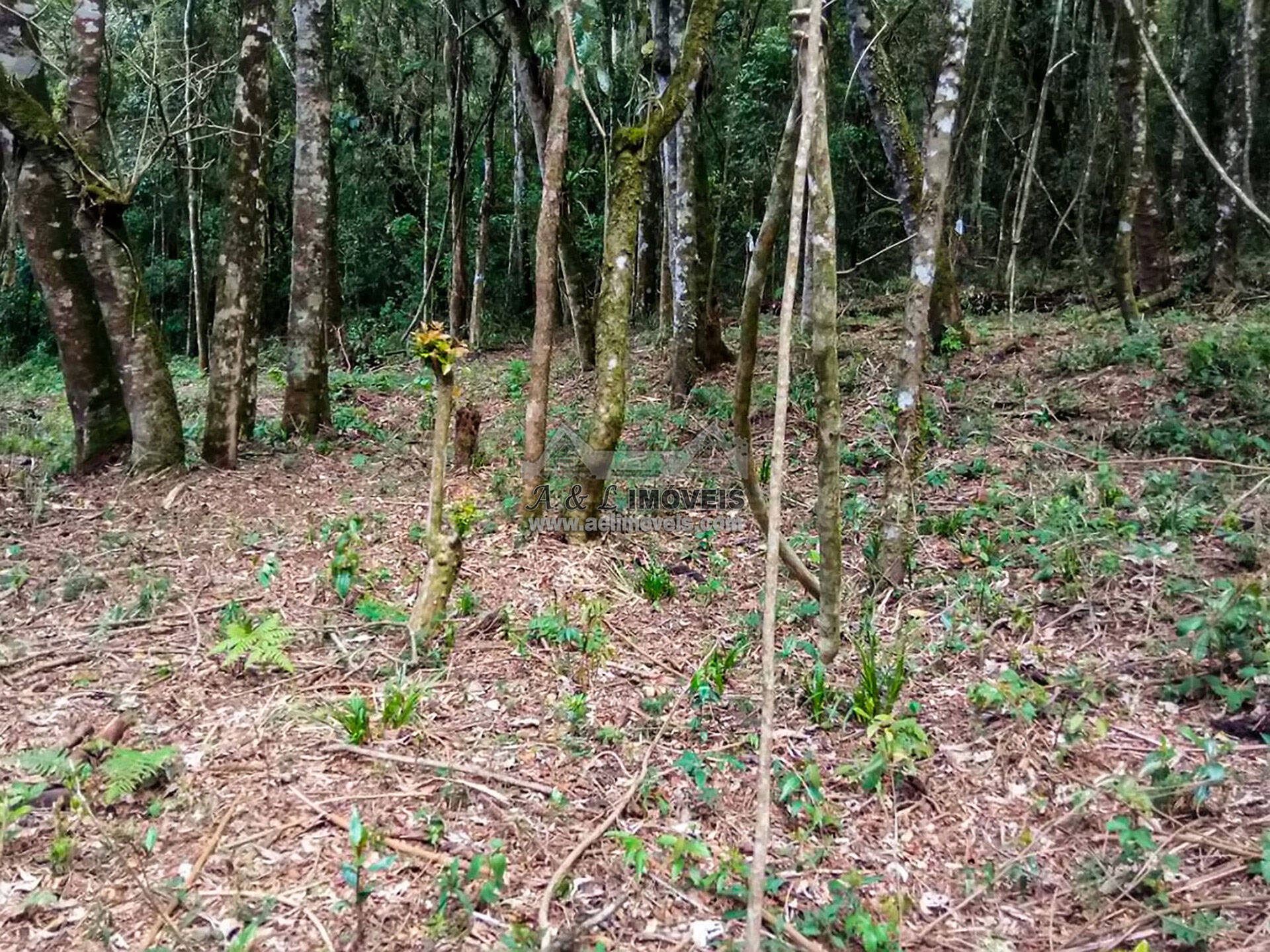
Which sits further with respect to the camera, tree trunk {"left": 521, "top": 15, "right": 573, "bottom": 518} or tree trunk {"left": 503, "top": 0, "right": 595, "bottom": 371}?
tree trunk {"left": 503, "top": 0, "right": 595, "bottom": 371}

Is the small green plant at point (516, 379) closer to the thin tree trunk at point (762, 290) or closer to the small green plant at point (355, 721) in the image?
the thin tree trunk at point (762, 290)

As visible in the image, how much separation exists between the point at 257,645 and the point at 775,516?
9.95 ft

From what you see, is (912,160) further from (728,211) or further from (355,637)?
(728,211)

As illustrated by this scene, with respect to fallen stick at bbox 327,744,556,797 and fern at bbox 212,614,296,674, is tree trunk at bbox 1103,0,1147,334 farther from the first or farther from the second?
fern at bbox 212,614,296,674

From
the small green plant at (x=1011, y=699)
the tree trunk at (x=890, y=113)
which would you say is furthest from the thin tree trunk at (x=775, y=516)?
the tree trunk at (x=890, y=113)

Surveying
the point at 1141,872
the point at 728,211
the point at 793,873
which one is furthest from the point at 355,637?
the point at 728,211

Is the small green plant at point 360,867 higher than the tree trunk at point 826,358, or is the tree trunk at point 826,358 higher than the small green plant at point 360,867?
the tree trunk at point 826,358

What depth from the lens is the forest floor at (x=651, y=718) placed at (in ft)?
10.0

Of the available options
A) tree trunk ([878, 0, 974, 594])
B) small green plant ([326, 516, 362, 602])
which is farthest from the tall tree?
tree trunk ([878, 0, 974, 594])

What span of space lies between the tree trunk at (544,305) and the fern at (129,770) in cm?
319

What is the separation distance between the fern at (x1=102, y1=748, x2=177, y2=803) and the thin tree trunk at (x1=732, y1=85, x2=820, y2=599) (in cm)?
317

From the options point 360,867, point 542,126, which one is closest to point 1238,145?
point 542,126

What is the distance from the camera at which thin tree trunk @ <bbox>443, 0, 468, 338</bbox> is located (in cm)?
1366

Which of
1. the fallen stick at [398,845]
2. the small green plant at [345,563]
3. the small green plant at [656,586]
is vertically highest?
the small green plant at [345,563]
